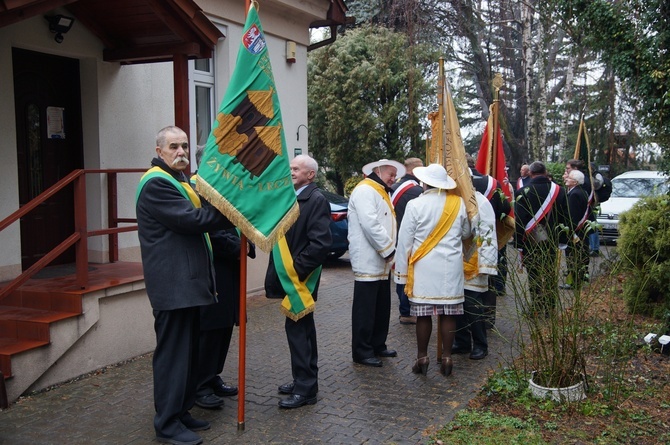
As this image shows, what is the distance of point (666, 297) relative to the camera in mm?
7520

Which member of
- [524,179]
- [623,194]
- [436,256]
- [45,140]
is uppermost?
[45,140]

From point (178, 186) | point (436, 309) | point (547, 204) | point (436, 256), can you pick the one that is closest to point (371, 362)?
point (436, 309)

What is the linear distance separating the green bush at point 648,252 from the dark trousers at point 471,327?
6.16 feet

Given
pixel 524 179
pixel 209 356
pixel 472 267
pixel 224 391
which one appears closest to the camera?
A: pixel 209 356

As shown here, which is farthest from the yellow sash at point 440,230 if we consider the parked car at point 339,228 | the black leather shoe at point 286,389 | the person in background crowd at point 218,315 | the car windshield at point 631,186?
the car windshield at point 631,186

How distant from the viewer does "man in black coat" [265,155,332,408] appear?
5.31 m

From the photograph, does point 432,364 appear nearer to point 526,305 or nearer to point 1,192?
point 526,305

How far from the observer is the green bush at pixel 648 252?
7.51 meters

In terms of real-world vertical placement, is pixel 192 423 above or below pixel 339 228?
below

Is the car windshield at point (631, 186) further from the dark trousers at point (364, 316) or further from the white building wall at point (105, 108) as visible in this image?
the dark trousers at point (364, 316)

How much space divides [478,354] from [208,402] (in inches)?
111

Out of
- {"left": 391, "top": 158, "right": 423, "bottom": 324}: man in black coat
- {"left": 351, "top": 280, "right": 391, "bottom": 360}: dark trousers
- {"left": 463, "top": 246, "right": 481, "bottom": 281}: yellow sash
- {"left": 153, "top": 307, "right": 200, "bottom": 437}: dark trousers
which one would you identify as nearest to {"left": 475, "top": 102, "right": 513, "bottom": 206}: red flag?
{"left": 391, "top": 158, "right": 423, "bottom": 324}: man in black coat

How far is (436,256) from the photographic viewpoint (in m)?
6.00

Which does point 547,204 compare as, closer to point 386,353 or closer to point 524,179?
point 386,353
